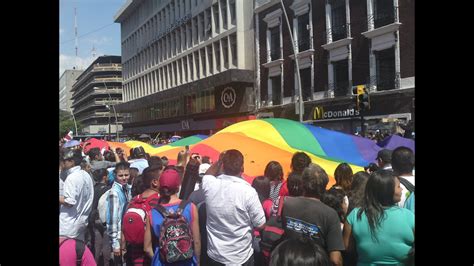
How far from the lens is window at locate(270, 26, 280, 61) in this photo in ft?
10.6

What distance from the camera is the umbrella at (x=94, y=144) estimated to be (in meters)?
3.53

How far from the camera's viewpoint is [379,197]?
88.2 inches

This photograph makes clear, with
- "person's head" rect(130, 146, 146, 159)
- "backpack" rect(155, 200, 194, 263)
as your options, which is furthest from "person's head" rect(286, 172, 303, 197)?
"person's head" rect(130, 146, 146, 159)

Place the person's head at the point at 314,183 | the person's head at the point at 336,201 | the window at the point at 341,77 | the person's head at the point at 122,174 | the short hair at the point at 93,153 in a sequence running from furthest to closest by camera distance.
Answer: the short hair at the point at 93,153
the person's head at the point at 122,174
the window at the point at 341,77
the person's head at the point at 336,201
the person's head at the point at 314,183

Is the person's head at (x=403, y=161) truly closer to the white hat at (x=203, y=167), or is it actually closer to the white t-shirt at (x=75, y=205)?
the white hat at (x=203, y=167)

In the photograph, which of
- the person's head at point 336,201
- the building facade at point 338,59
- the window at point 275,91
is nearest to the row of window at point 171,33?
the building facade at point 338,59

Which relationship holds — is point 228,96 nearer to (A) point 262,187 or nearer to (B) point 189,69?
(B) point 189,69

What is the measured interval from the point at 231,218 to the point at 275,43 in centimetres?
147

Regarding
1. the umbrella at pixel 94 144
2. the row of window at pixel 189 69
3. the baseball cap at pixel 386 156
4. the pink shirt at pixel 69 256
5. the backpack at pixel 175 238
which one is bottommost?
the pink shirt at pixel 69 256

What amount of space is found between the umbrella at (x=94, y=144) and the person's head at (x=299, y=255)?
7.20 feet

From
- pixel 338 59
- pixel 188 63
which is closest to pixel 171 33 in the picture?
pixel 188 63

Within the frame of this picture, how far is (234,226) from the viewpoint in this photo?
2.64 m

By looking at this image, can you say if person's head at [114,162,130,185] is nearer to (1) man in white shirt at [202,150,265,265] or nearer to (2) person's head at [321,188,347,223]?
(1) man in white shirt at [202,150,265,265]
